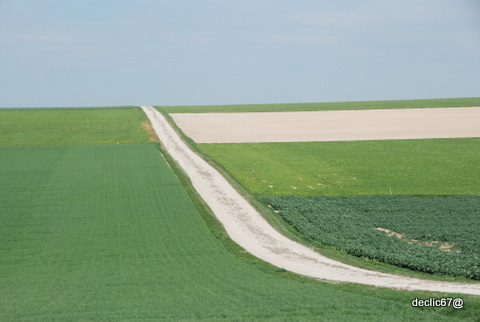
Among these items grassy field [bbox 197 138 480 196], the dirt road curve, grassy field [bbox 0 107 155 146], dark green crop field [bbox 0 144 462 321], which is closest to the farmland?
dark green crop field [bbox 0 144 462 321]

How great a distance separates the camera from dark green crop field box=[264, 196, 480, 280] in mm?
23828

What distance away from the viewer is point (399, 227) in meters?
29.0

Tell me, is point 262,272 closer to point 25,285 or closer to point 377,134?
point 25,285

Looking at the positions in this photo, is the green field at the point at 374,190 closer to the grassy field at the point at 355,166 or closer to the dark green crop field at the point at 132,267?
the grassy field at the point at 355,166

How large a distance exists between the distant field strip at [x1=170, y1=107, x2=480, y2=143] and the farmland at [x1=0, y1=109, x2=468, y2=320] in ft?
87.2

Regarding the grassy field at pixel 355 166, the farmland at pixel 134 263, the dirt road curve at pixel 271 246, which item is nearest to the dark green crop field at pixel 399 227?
the dirt road curve at pixel 271 246

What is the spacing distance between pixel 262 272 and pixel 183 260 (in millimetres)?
3354

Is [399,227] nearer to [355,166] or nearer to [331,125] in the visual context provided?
[355,166]

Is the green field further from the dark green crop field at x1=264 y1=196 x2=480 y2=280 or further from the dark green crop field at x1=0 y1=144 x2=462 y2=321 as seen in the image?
the dark green crop field at x1=0 y1=144 x2=462 y2=321

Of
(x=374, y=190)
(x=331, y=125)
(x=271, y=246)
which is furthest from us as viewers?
(x=331, y=125)

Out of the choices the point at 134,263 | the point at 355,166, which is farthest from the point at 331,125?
the point at 134,263

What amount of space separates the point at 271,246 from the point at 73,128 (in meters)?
56.1

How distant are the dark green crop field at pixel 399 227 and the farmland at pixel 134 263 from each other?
425cm

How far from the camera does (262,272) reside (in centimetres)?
2262
